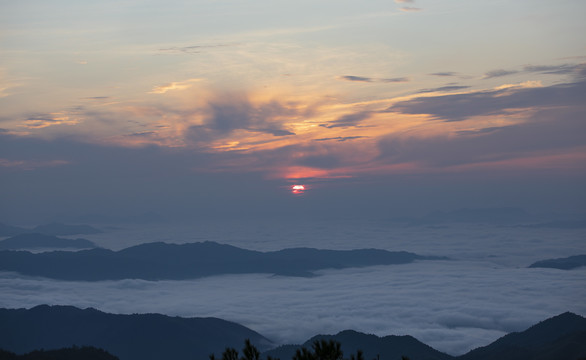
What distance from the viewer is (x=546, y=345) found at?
486 ft

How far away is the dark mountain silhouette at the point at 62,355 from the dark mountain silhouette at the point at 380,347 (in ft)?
189

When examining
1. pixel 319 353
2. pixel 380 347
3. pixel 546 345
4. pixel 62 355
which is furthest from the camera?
pixel 380 347

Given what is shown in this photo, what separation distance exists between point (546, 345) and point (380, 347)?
59278mm

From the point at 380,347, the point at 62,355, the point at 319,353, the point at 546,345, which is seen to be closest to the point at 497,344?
the point at 546,345

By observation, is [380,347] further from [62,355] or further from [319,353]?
[319,353]

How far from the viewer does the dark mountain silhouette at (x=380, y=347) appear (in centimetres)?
17850

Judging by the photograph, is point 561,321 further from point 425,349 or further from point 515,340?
point 425,349

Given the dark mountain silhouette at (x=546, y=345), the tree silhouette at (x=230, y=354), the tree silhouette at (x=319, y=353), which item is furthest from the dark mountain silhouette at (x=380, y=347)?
the tree silhouette at (x=319, y=353)

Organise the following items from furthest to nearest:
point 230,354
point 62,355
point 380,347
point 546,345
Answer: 1. point 380,347
2. point 546,345
3. point 62,355
4. point 230,354

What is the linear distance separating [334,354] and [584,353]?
130 m

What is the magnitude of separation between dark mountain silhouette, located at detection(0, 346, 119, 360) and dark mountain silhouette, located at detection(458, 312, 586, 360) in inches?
4022

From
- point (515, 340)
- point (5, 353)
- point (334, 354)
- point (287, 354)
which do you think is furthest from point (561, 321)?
point (334, 354)

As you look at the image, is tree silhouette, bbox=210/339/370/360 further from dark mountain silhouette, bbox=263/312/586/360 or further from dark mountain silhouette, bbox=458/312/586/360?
dark mountain silhouette, bbox=263/312/586/360

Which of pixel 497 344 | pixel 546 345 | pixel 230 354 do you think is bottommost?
pixel 497 344
